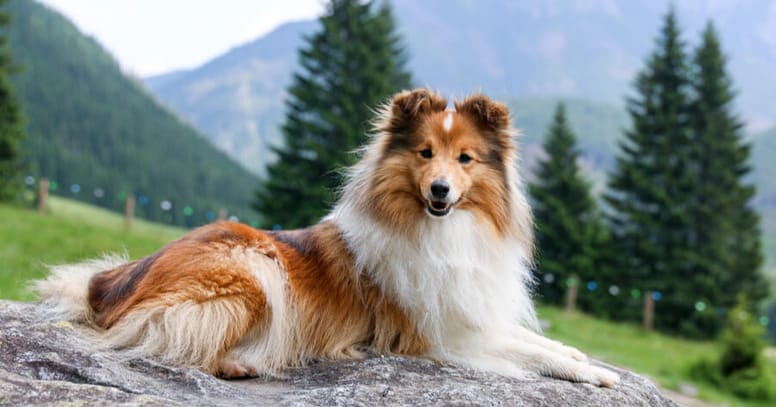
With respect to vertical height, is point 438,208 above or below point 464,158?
below

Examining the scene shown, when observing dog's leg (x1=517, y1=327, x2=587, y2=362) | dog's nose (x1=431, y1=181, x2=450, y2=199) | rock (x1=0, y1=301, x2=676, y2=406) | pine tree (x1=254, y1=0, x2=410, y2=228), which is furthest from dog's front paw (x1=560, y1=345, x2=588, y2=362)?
pine tree (x1=254, y1=0, x2=410, y2=228)

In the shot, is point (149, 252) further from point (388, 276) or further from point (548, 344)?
point (548, 344)

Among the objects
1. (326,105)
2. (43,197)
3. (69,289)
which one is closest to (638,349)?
(326,105)

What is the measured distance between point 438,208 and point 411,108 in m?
0.76

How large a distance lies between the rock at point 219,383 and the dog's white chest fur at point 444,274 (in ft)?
1.04

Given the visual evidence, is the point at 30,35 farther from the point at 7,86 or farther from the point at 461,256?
the point at 461,256

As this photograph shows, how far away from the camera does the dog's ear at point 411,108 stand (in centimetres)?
467

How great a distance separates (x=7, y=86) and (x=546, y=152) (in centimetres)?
2276

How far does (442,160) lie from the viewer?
4426 mm

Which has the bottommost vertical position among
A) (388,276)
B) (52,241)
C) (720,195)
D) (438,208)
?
(52,241)

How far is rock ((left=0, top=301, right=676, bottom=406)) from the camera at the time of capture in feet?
9.30

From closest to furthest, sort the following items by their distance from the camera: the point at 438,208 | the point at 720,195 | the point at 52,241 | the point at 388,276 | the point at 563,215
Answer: the point at 438,208 → the point at 388,276 → the point at 52,241 → the point at 720,195 → the point at 563,215

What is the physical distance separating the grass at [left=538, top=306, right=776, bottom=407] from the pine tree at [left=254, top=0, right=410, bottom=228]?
33.3ft

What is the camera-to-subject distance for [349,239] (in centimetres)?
466
